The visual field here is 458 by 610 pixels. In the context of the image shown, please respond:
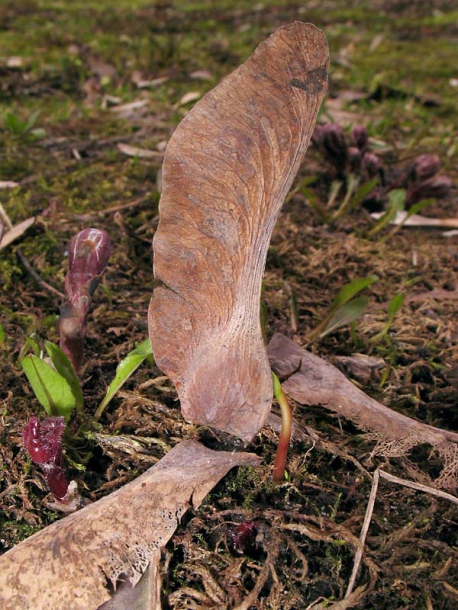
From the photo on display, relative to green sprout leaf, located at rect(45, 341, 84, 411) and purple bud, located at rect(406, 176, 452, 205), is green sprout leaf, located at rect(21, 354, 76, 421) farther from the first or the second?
purple bud, located at rect(406, 176, 452, 205)

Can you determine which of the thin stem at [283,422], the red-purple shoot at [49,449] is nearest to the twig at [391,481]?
the thin stem at [283,422]

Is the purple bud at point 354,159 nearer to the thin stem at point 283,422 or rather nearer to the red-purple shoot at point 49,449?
the thin stem at point 283,422

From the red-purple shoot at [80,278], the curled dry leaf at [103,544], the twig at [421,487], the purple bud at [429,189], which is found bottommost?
the purple bud at [429,189]

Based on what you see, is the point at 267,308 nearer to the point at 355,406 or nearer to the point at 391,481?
the point at 355,406

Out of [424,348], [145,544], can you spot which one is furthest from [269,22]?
[145,544]

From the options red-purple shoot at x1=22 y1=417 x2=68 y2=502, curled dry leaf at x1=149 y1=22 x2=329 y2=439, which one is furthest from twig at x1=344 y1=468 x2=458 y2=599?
red-purple shoot at x1=22 y1=417 x2=68 y2=502

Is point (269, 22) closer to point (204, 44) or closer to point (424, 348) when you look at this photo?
point (204, 44)
